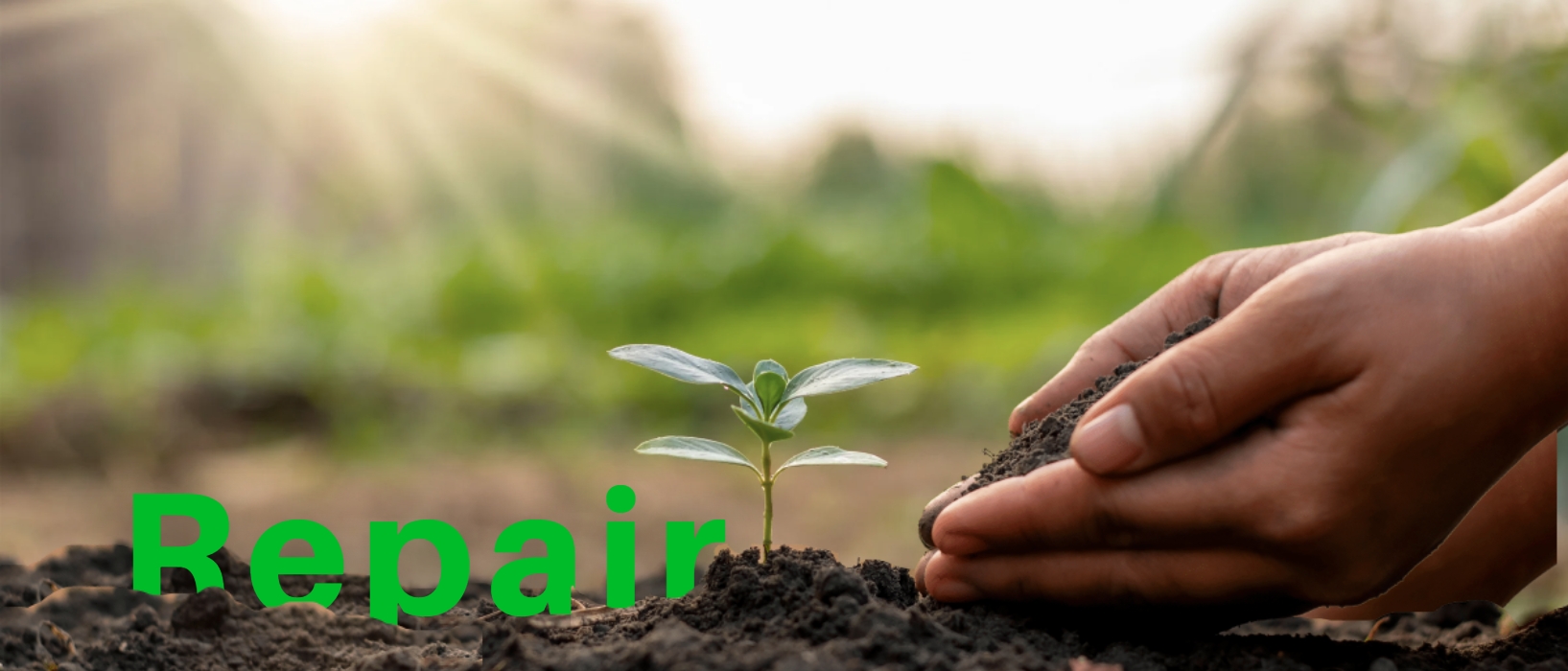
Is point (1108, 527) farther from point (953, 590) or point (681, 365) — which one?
point (681, 365)

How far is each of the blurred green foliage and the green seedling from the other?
213cm

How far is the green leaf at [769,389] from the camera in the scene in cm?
101

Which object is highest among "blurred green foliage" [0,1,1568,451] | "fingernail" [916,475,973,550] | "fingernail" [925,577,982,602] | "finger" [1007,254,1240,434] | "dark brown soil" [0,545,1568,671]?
"blurred green foliage" [0,1,1568,451]

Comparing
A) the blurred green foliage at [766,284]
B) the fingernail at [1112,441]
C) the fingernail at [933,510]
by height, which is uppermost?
the blurred green foliage at [766,284]

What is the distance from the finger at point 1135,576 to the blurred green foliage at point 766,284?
6.72ft

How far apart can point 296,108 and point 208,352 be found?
2461 millimetres

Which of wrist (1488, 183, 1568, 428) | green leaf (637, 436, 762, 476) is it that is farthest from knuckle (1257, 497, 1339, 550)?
green leaf (637, 436, 762, 476)

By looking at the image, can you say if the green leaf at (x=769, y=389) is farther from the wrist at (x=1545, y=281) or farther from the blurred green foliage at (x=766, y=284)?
the blurred green foliage at (x=766, y=284)

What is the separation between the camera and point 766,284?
4750 mm

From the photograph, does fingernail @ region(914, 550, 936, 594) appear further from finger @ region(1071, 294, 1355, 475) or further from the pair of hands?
finger @ region(1071, 294, 1355, 475)

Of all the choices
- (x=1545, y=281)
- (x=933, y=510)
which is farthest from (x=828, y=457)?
(x=1545, y=281)

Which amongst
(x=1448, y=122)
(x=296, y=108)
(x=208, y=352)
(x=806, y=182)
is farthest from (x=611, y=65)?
(x=1448, y=122)

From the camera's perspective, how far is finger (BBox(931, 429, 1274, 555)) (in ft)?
2.77

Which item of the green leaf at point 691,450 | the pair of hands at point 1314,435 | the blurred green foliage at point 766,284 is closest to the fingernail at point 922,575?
the pair of hands at point 1314,435
